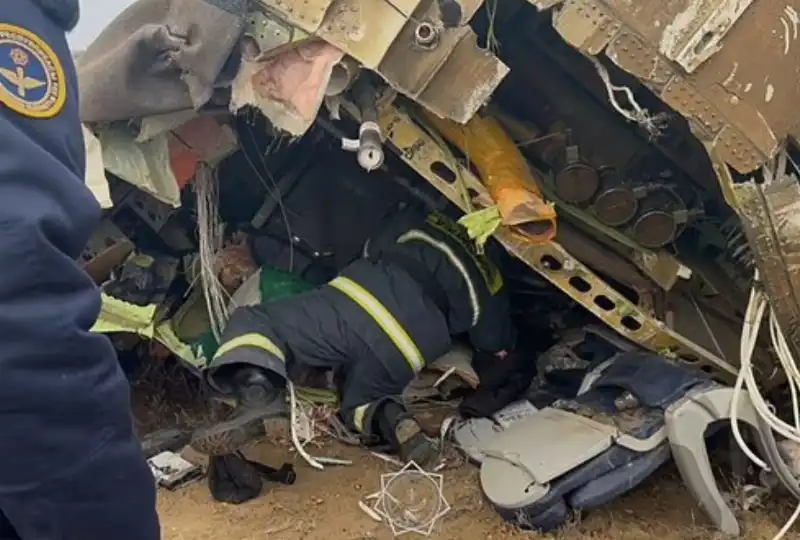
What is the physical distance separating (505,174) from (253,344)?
3.25 feet

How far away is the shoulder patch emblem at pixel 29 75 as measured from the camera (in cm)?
141

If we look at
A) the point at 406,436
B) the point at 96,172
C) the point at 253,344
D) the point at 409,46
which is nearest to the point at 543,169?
the point at 409,46

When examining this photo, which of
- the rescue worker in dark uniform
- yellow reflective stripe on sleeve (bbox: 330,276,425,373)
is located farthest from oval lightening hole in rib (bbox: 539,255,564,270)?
the rescue worker in dark uniform

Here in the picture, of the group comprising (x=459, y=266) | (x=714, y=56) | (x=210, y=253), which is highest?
(x=714, y=56)

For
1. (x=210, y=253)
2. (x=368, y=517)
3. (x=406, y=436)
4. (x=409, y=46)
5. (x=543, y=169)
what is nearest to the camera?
(x=409, y=46)

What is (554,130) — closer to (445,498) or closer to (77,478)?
(445,498)

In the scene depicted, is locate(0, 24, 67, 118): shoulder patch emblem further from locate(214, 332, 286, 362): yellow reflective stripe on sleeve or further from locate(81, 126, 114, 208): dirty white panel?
locate(214, 332, 286, 362): yellow reflective stripe on sleeve

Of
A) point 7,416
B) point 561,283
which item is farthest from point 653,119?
point 7,416

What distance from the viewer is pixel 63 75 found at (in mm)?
1506

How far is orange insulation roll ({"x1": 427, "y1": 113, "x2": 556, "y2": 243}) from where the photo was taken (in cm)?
320

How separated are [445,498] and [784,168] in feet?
4.78

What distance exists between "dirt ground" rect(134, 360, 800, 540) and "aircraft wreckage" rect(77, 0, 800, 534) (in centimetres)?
10

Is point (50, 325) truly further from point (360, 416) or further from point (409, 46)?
point (360, 416)

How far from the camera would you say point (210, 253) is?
13.6ft
